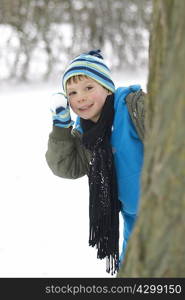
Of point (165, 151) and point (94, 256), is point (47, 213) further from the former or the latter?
point (165, 151)

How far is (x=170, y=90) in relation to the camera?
1.59 metres

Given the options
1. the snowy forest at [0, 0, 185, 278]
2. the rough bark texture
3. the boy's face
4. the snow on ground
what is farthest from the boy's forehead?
the snow on ground

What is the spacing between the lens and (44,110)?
802cm

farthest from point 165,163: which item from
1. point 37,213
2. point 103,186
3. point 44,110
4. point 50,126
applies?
point 44,110

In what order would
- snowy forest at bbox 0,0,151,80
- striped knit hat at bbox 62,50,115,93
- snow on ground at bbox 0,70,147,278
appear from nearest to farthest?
striped knit hat at bbox 62,50,115,93
snow on ground at bbox 0,70,147,278
snowy forest at bbox 0,0,151,80

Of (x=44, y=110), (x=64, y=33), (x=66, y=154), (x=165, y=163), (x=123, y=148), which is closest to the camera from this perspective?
(x=165, y=163)

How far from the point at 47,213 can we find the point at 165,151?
3.50 m

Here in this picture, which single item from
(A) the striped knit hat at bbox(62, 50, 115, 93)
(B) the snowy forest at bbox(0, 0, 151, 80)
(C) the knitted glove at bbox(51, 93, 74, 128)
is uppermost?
(B) the snowy forest at bbox(0, 0, 151, 80)

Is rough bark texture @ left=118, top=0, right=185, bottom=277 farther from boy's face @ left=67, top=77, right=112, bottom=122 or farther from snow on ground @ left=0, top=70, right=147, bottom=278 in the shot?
snow on ground @ left=0, top=70, right=147, bottom=278

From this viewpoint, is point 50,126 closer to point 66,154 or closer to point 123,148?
point 66,154

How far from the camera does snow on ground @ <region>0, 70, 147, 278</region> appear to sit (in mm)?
4148

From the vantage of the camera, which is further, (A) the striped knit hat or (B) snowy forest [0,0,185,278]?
(A) the striped knit hat

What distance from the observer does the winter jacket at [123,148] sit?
2.71 metres

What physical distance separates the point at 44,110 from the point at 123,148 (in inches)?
210
